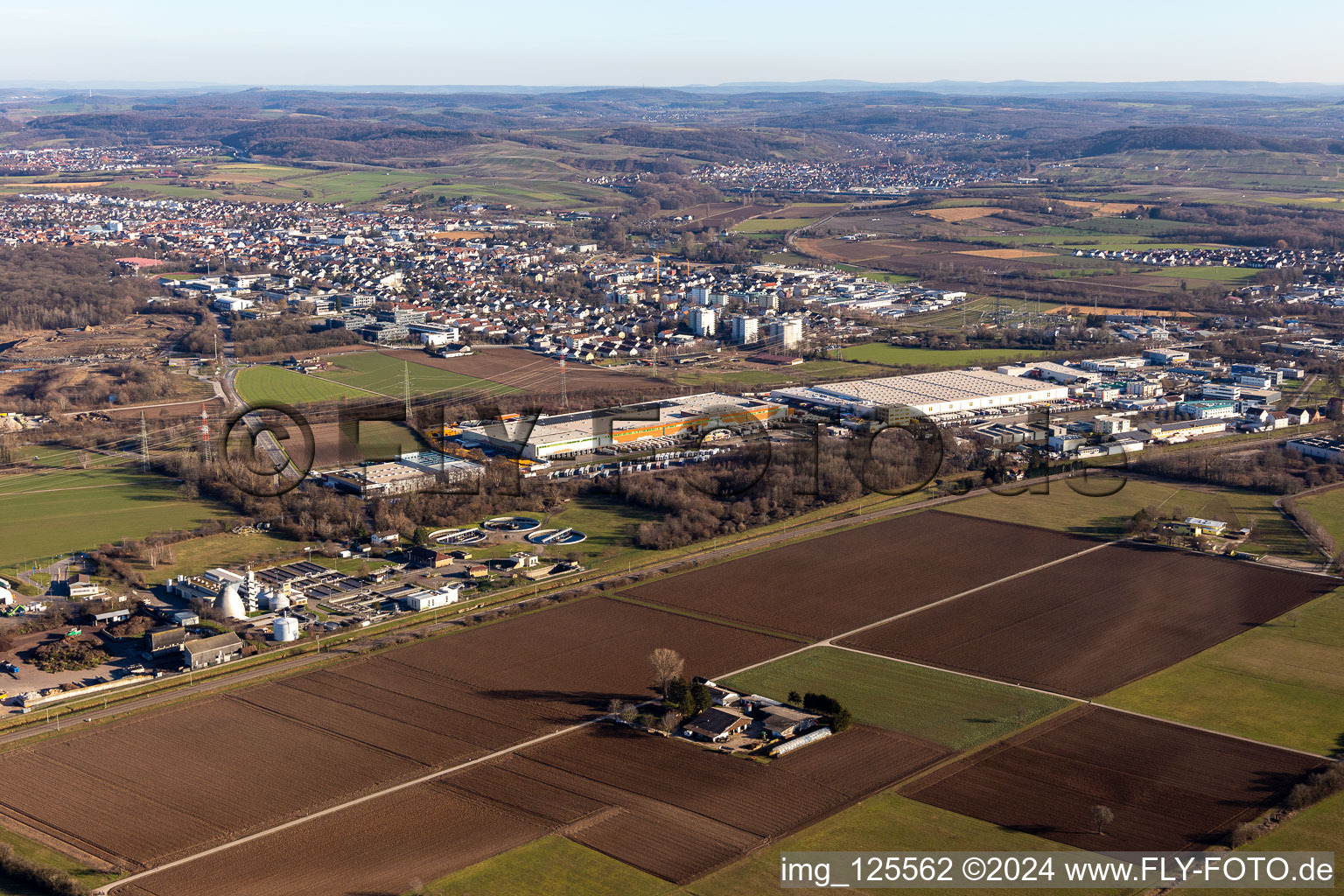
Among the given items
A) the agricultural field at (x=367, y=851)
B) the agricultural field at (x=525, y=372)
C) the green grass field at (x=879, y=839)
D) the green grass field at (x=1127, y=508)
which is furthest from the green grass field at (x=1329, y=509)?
the agricultural field at (x=525, y=372)

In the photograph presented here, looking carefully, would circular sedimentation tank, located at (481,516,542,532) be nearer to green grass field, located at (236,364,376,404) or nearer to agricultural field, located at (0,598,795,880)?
agricultural field, located at (0,598,795,880)

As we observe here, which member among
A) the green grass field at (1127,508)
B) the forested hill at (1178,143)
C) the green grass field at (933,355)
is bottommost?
the green grass field at (1127,508)

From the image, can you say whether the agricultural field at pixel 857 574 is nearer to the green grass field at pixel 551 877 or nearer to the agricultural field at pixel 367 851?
the agricultural field at pixel 367 851

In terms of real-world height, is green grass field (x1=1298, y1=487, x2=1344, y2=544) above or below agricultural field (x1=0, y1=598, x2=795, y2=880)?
above

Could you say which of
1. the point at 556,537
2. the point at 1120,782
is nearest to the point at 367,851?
the point at 1120,782

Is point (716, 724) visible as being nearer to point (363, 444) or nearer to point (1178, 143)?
point (363, 444)

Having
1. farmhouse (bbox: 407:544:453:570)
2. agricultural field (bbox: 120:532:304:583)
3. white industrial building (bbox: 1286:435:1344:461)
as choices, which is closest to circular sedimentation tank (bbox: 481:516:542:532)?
farmhouse (bbox: 407:544:453:570)

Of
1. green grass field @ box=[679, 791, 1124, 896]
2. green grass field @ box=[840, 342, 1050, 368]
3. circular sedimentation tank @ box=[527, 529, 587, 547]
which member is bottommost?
circular sedimentation tank @ box=[527, 529, 587, 547]
